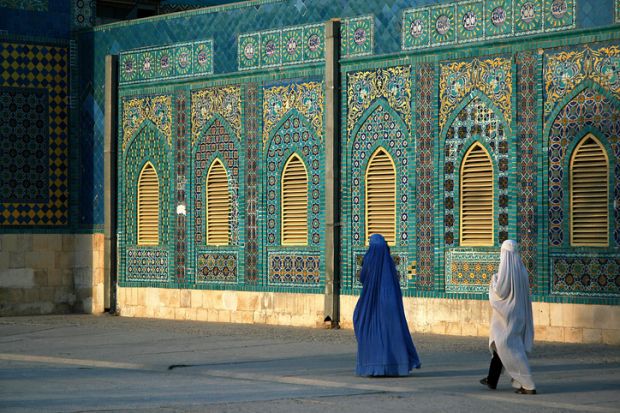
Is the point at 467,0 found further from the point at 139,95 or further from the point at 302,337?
the point at 139,95

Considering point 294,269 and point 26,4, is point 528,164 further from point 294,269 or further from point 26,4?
point 26,4

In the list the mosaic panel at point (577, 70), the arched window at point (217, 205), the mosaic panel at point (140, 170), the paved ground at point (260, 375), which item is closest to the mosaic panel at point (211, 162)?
the arched window at point (217, 205)

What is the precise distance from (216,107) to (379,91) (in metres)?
3.14

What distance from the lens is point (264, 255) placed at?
1870cm

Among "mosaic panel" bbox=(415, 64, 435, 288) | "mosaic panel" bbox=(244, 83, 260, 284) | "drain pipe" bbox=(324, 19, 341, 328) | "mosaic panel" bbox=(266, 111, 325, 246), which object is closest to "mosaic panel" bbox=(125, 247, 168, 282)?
"mosaic panel" bbox=(244, 83, 260, 284)

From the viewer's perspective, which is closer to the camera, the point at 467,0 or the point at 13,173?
the point at 467,0

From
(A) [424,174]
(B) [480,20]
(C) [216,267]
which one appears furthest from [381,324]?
(C) [216,267]

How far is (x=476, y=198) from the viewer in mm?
16172

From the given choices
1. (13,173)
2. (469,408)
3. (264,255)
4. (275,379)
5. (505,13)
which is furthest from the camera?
(13,173)

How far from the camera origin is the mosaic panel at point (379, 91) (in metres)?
16.9

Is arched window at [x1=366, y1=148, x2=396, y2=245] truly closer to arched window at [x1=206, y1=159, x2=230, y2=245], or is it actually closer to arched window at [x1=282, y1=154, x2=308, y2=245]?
arched window at [x1=282, y1=154, x2=308, y2=245]

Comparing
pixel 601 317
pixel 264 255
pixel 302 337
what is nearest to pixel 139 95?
pixel 264 255

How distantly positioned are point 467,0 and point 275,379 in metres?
6.59

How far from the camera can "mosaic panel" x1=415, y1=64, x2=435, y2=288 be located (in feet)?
54.5
